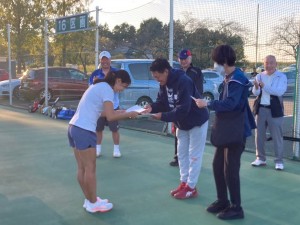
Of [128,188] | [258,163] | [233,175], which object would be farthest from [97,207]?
[258,163]

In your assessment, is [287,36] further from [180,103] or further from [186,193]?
[186,193]

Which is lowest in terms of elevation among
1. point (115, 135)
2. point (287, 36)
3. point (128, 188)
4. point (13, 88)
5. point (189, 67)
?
point (128, 188)

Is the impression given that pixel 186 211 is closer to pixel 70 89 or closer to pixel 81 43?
pixel 70 89

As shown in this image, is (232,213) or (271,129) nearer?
(232,213)

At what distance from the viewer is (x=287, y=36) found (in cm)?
701

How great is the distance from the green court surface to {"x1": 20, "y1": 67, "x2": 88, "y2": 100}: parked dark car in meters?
7.79

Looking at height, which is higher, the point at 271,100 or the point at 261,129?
the point at 271,100

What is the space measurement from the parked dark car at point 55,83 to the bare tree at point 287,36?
998 cm

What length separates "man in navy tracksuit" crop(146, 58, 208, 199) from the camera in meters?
4.24

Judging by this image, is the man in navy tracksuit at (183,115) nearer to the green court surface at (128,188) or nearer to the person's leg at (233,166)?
the green court surface at (128,188)

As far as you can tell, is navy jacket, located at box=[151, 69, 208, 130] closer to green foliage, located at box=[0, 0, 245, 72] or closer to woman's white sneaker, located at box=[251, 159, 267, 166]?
woman's white sneaker, located at box=[251, 159, 267, 166]

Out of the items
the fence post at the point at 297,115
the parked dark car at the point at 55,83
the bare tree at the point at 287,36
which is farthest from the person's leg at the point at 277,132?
the parked dark car at the point at 55,83

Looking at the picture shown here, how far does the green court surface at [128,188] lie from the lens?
13.5 feet

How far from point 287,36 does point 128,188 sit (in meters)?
3.98
